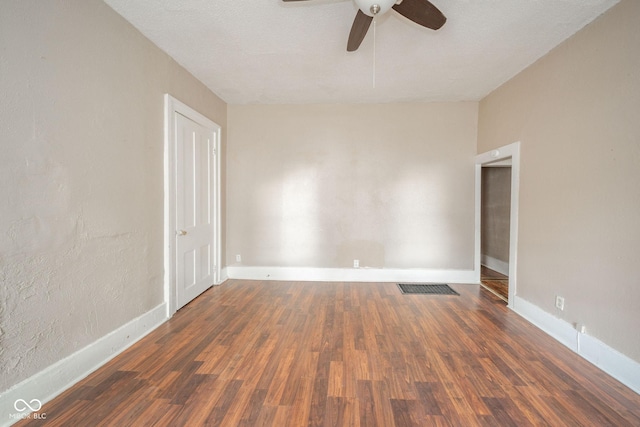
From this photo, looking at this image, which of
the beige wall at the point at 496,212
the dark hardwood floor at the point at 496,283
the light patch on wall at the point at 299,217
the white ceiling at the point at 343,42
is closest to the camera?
the white ceiling at the point at 343,42

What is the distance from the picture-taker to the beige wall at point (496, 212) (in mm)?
4949

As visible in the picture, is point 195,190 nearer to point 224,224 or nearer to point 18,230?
point 224,224

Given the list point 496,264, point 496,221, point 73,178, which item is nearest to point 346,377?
point 73,178

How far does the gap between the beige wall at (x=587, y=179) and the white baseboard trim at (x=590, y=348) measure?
57 mm

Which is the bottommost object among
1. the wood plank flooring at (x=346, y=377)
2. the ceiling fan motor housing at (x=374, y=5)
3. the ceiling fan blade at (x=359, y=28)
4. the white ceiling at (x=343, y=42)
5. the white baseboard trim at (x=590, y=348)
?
the wood plank flooring at (x=346, y=377)

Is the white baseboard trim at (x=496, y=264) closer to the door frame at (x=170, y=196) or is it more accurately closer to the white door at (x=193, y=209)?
the white door at (x=193, y=209)

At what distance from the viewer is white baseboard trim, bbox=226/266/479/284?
13.6 ft

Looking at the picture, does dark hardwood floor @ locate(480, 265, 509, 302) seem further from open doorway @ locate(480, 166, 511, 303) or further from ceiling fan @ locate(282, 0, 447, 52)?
ceiling fan @ locate(282, 0, 447, 52)

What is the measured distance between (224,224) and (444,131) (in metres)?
3.62

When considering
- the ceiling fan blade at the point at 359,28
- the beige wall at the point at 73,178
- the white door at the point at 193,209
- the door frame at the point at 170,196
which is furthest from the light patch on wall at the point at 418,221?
the beige wall at the point at 73,178

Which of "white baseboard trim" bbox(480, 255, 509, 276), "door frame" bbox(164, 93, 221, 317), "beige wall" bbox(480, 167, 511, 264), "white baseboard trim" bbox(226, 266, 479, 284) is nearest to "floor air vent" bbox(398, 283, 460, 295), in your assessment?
"white baseboard trim" bbox(226, 266, 479, 284)

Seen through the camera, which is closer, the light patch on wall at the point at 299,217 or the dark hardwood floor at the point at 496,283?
the dark hardwood floor at the point at 496,283

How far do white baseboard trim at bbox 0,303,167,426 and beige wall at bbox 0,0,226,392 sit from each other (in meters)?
0.05

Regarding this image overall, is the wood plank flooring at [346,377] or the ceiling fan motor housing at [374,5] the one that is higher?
the ceiling fan motor housing at [374,5]
